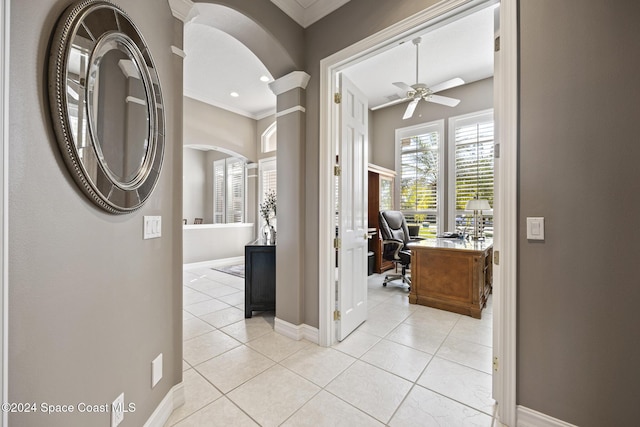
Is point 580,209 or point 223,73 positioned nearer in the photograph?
point 580,209

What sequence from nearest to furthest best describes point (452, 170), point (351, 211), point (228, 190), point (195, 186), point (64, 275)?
point (64, 275), point (351, 211), point (452, 170), point (228, 190), point (195, 186)

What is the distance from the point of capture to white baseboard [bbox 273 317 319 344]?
7.80 feet

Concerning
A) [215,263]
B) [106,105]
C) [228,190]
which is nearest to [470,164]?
[106,105]

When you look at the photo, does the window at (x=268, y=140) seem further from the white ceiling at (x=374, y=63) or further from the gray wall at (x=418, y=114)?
the gray wall at (x=418, y=114)

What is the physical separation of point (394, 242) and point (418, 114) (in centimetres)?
303

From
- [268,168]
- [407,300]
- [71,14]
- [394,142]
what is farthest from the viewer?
[268,168]

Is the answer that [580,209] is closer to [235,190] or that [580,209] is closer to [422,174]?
[422,174]

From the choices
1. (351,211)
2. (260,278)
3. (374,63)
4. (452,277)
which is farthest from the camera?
(374,63)

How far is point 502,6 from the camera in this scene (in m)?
→ 1.44

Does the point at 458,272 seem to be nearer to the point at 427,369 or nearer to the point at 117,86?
the point at 427,369

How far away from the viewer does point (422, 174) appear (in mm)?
5453

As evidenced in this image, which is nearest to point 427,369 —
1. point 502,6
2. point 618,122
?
point 618,122

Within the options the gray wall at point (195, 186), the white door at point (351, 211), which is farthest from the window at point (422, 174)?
the gray wall at point (195, 186)

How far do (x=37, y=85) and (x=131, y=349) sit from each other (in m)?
1.09
